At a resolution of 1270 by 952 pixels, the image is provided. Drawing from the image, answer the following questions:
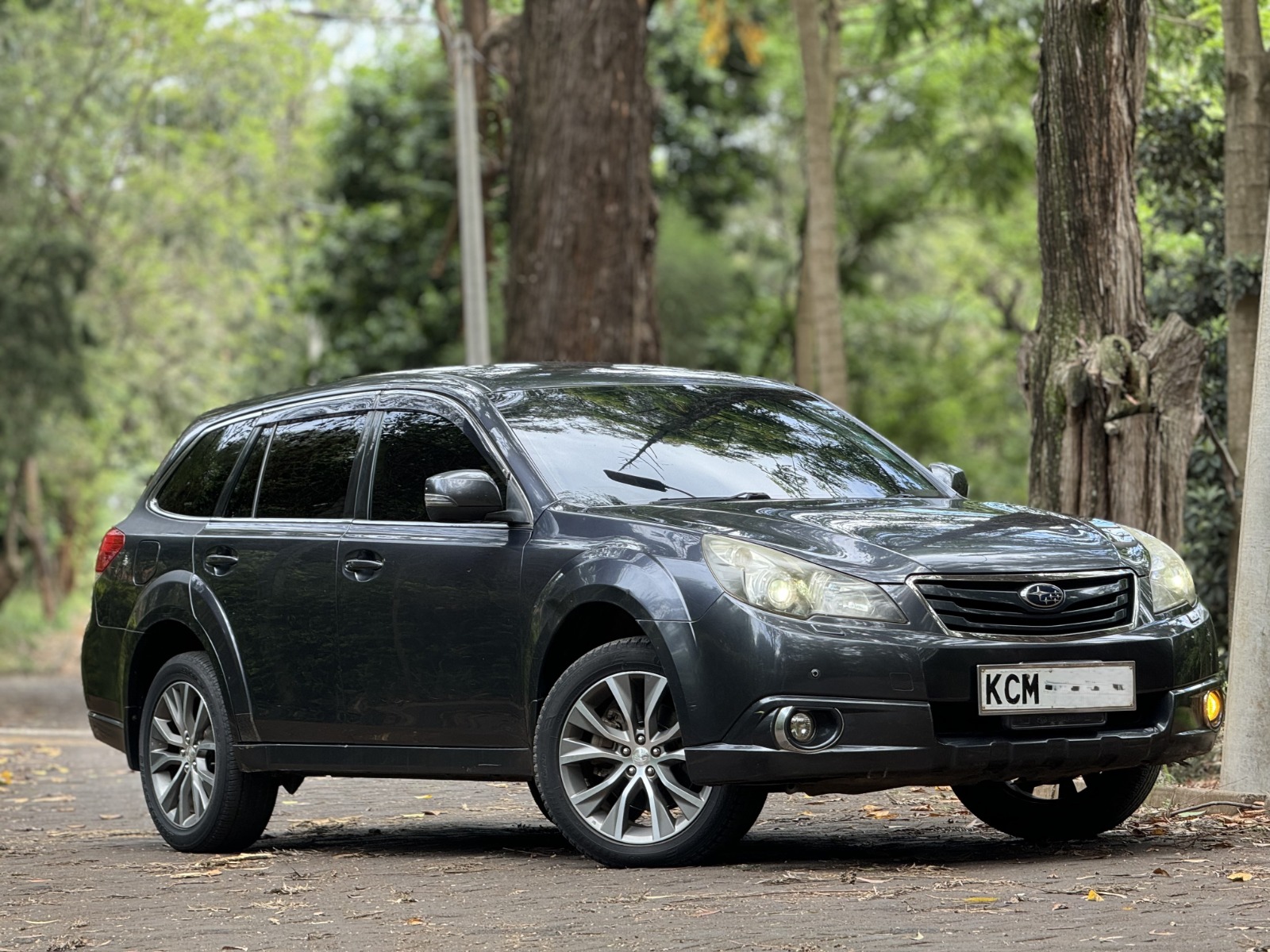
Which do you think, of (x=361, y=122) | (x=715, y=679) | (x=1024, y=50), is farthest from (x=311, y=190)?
(x=715, y=679)

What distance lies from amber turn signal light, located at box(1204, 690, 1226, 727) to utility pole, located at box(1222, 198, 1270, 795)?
1082 millimetres

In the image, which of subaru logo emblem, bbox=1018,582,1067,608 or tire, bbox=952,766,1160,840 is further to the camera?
tire, bbox=952,766,1160,840

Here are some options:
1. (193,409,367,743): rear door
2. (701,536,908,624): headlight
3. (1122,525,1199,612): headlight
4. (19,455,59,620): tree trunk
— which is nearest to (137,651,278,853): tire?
(193,409,367,743): rear door

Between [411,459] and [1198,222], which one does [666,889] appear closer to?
[411,459]

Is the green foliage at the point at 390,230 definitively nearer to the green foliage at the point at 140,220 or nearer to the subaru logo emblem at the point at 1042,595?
the green foliage at the point at 140,220

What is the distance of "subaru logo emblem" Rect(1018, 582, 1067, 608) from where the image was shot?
21.1ft

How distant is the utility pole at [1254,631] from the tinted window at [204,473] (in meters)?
4.13

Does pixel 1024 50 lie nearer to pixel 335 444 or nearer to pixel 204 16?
pixel 204 16

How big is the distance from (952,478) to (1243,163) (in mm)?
5305

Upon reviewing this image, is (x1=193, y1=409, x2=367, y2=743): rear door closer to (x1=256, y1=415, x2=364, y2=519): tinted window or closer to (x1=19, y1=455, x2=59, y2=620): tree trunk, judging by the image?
(x1=256, y1=415, x2=364, y2=519): tinted window

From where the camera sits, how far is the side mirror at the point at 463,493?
7059 mm

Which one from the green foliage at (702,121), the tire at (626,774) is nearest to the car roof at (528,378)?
the tire at (626,774)

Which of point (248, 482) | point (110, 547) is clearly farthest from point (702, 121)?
point (248, 482)

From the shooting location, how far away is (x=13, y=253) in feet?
105
